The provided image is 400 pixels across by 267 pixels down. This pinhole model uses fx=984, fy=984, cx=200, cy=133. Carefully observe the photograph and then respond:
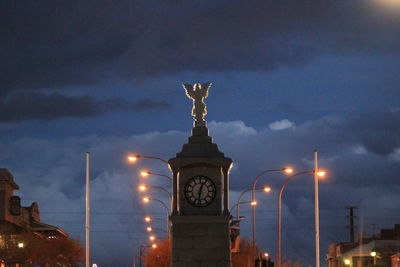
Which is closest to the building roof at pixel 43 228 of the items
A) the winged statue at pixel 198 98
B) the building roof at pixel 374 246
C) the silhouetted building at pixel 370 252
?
the silhouetted building at pixel 370 252

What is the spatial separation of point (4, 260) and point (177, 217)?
7281 centimetres

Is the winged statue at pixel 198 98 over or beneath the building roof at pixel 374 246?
beneath

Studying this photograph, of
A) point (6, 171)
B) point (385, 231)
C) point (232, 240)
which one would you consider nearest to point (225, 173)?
point (232, 240)

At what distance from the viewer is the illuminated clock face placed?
43719 mm

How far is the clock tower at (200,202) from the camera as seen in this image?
43.0 metres

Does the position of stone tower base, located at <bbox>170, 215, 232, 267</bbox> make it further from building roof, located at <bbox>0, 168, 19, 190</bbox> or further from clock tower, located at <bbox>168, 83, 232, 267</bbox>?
building roof, located at <bbox>0, 168, 19, 190</bbox>

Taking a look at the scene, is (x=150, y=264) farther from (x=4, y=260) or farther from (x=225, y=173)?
(x=225, y=173)

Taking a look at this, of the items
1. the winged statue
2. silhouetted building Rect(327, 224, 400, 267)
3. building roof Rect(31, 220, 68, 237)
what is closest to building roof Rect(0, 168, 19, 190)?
building roof Rect(31, 220, 68, 237)

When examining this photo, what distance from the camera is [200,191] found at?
144ft

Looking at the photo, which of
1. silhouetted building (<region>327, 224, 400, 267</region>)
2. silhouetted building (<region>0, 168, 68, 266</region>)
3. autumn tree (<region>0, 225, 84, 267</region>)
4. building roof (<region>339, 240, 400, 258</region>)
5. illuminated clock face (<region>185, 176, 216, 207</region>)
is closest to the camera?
illuminated clock face (<region>185, 176, 216, 207</region>)

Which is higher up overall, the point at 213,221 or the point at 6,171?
the point at 6,171

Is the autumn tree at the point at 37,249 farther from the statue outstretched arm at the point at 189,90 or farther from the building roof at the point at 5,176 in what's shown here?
the statue outstretched arm at the point at 189,90

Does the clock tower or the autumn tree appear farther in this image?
the autumn tree

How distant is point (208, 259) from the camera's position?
42.8m
